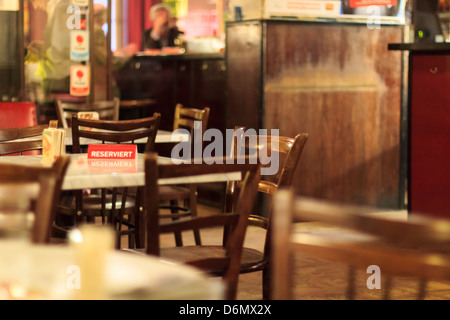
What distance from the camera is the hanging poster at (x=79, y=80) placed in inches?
253

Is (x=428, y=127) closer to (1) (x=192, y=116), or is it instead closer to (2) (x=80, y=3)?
(1) (x=192, y=116)

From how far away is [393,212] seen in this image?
21.5ft

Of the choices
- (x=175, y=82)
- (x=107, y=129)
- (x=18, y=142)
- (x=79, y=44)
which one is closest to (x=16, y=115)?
(x=79, y=44)

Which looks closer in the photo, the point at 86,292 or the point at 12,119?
the point at 86,292

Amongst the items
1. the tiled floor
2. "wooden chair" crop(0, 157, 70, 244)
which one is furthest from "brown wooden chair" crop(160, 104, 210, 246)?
"wooden chair" crop(0, 157, 70, 244)

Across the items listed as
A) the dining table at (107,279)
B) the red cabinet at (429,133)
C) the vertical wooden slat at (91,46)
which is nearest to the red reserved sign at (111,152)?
the dining table at (107,279)

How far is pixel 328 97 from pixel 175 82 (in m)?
1.87

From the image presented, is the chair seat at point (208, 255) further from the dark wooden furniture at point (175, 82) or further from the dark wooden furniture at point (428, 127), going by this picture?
the dark wooden furniture at point (175, 82)

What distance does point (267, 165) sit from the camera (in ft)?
10.9

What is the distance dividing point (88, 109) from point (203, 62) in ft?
6.53

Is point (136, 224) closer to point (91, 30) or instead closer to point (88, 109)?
point (88, 109)

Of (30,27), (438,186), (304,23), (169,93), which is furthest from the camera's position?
(169,93)

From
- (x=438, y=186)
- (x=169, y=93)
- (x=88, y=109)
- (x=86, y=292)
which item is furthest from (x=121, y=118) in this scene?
(x=86, y=292)

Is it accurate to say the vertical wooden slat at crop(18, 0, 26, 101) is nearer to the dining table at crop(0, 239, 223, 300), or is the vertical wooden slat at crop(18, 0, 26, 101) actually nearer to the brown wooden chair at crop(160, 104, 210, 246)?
the brown wooden chair at crop(160, 104, 210, 246)
